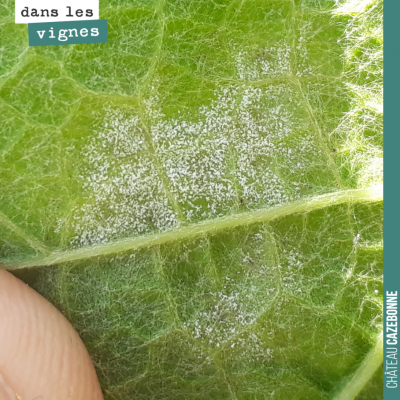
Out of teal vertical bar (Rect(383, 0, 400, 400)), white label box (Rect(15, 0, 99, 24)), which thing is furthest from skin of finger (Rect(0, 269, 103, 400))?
teal vertical bar (Rect(383, 0, 400, 400))

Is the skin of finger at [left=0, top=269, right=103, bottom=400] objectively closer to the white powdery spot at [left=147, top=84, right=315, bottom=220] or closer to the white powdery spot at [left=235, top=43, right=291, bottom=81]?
the white powdery spot at [left=147, top=84, right=315, bottom=220]

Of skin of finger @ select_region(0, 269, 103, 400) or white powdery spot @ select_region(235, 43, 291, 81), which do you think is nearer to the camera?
skin of finger @ select_region(0, 269, 103, 400)

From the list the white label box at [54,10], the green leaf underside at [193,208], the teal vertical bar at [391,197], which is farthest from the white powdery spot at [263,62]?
the white label box at [54,10]

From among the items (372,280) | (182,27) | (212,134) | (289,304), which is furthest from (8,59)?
(372,280)

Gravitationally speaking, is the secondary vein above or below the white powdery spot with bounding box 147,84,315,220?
below

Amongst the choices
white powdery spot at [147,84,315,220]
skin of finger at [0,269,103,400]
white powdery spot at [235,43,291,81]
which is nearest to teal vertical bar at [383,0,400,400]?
white powdery spot at [147,84,315,220]

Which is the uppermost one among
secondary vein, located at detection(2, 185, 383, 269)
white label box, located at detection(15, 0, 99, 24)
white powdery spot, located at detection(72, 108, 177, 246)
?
white label box, located at detection(15, 0, 99, 24)

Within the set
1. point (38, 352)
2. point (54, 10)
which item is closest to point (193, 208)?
point (38, 352)

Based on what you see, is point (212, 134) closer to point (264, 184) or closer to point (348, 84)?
point (264, 184)
